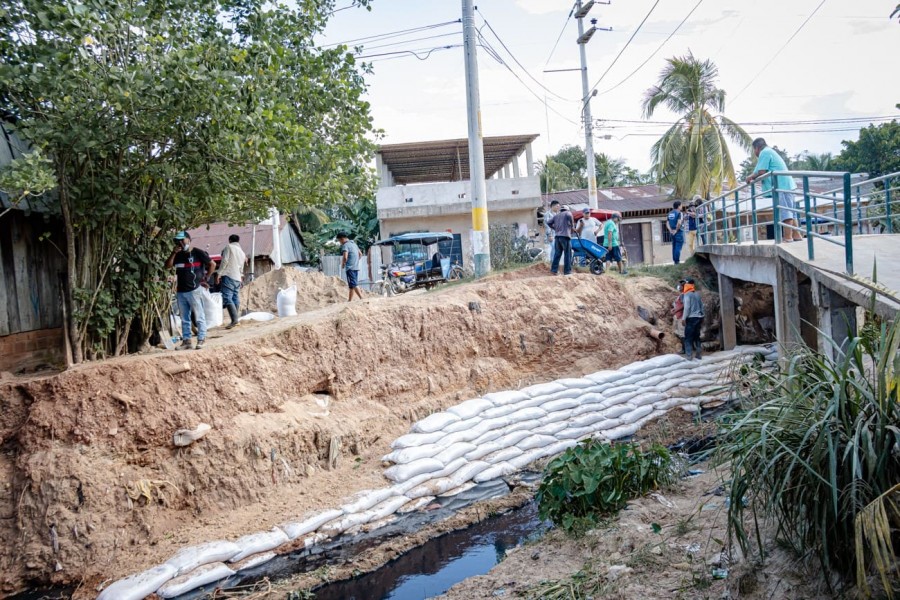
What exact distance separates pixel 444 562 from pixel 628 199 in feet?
67.5

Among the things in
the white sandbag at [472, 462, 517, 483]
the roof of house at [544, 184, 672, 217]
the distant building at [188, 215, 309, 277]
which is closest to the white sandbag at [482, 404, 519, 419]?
the white sandbag at [472, 462, 517, 483]

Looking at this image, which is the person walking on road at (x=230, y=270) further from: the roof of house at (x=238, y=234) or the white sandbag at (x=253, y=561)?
the roof of house at (x=238, y=234)

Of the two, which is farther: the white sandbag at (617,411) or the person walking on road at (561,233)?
the person walking on road at (561,233)

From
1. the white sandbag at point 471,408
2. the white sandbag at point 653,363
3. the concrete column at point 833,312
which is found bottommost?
the white sandbag at point 471,408

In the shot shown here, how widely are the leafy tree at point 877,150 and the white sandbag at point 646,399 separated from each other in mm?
21831

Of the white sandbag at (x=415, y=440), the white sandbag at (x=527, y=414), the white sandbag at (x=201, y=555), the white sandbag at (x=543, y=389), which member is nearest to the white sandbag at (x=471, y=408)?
the white sandbag at (x=527, y=414)

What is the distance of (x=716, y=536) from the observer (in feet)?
14.9

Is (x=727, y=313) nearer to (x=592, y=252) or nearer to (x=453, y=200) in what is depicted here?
(x=592, y=252)

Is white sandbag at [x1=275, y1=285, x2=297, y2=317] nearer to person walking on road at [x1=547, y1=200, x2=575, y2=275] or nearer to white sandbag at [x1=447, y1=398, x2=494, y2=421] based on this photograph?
white sandbag at [x1=447, y1=398, x2=494, y2=421]

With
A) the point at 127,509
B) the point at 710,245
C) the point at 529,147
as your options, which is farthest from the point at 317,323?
the point at 529,147

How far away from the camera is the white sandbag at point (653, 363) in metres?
10.8

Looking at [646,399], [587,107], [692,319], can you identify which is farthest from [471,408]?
[587,107]

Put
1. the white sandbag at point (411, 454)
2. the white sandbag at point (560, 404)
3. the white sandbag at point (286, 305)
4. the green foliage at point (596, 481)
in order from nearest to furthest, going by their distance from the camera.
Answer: the green foliage at point (596, 481), the white sandbag at point (411, 454), the white sandbag at point (560, 404), the white sandbag at point (286, 305)

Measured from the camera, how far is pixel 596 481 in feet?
20.7
